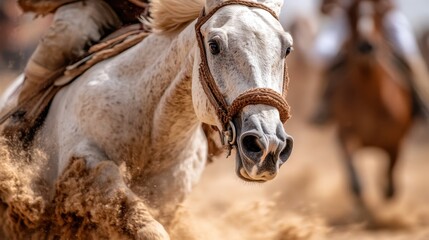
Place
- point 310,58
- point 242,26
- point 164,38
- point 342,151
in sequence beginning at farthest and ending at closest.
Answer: point 310,58 → point 342,151 → point 164,38 → point 242,26

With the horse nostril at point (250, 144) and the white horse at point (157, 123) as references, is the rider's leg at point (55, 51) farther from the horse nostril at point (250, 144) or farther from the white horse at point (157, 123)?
the horse nostril at point (250, 144)

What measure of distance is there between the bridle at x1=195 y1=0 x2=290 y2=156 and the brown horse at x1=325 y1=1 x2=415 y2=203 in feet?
19.8

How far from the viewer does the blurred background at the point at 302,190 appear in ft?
16.8

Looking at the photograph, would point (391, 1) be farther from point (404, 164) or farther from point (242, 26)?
point (242, 26)

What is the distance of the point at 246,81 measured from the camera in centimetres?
368

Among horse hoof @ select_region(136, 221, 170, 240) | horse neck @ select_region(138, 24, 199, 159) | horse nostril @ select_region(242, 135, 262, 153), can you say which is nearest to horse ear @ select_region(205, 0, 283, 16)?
horse neck @ select_region(138, 24, 199, 159)

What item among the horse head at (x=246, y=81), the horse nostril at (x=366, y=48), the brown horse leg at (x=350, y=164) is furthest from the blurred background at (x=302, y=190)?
the horse nostril at (x=366, y=48)

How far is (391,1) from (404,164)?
506 cm

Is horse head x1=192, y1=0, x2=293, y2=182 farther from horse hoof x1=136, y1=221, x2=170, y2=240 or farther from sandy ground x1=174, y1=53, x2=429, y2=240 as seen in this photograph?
horse hoof x1=136, y1=221, x2=170, y2=240

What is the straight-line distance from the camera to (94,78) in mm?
4449

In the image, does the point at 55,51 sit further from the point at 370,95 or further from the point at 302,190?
the point at 302,190

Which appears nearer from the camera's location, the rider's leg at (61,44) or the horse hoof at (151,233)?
the horse hoof at (151,233)

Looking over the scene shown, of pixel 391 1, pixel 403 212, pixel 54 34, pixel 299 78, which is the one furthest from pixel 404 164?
pixel 54 34

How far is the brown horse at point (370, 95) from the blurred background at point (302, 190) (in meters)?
0.35
